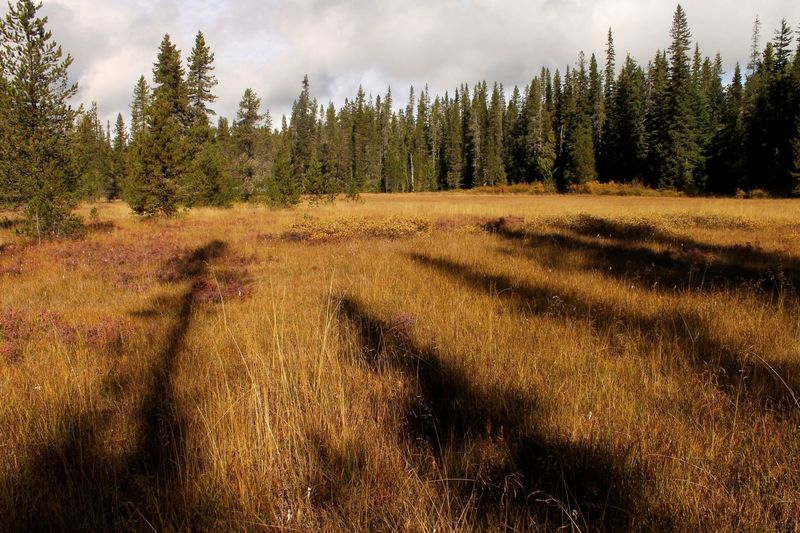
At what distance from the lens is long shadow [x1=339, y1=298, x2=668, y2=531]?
5.88 ft

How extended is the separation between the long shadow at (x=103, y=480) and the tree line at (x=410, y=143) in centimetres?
1350

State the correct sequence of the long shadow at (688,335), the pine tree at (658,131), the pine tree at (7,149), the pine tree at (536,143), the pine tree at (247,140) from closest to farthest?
the long shadow at (688,335)
the pine tree at (7,149)
the pine tree at (247,140)
the pine tree at (658,131)
the pine tree at (536,143)

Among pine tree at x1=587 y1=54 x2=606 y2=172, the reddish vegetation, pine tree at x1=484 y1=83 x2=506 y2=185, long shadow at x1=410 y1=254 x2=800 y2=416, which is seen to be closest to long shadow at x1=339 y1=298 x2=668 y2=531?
long shadow at x1=410 y1=254 x2=800 y2=416

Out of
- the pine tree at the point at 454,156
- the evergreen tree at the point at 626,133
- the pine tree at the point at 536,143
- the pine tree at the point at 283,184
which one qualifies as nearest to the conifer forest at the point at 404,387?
the pine tree at the point at 283,184

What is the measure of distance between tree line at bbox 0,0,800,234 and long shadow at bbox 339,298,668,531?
1475 cm

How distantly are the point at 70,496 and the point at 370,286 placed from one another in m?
4.62

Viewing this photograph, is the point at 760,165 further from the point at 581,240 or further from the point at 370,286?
the point at 370,286

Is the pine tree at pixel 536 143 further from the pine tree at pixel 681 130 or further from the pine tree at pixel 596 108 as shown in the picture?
the pine tree at pixel 681 130

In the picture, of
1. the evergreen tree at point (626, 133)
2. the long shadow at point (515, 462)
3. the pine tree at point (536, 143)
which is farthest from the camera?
the pine tree at point (536, 143)

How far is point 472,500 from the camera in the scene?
1.83 metres

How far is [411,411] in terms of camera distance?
105 inches

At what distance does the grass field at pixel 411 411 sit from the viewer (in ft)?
6.08

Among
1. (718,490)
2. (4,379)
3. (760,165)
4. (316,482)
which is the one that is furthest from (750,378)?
(760,165)

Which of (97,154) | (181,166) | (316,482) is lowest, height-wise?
(316,482)
